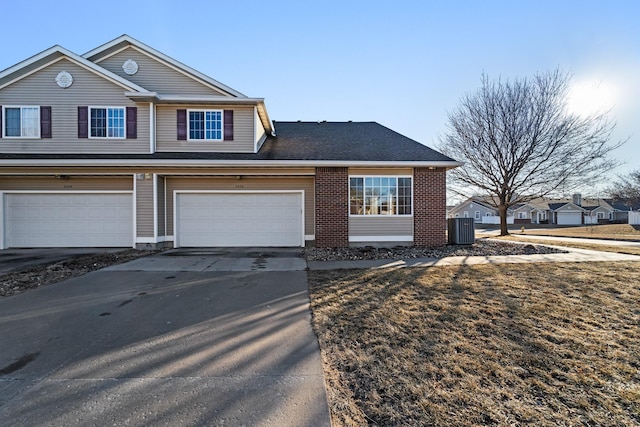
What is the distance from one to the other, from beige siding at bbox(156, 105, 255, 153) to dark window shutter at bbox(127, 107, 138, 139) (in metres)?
0.76

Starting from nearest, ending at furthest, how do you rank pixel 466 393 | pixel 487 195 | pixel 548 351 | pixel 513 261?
pixel 466 393, pixel 548 351, pixel 513 261, pixel 487 195

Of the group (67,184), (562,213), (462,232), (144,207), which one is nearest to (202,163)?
(144,207)

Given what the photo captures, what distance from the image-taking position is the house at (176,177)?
11.3 meters

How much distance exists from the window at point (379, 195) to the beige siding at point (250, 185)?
5.64ft

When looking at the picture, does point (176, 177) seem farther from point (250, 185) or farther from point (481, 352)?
point (481, 352)

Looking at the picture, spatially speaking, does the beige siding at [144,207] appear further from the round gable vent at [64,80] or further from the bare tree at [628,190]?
the bare tree at [628,190]

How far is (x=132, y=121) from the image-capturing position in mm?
11797

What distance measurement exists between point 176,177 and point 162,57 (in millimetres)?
5017

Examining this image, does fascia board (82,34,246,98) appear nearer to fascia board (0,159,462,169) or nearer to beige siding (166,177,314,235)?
fascia board (0,159,462,169)

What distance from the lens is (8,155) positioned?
11.2 meters

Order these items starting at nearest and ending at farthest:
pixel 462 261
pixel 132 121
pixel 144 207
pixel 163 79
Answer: pixel 462 261
pixel 144 207
pixel 132 121
pixel 163 79

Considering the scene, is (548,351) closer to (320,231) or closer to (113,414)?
(113,414)

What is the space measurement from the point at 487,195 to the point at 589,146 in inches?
242

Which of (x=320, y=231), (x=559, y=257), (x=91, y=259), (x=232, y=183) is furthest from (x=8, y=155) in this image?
(x=559, y=257)
